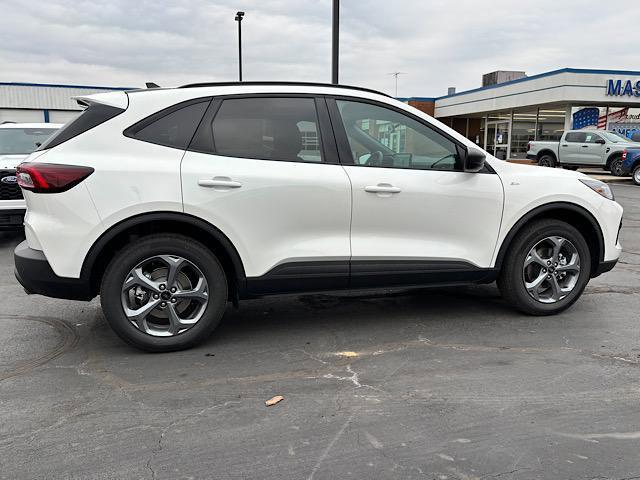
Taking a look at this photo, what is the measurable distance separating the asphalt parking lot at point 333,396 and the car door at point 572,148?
61.3 ft

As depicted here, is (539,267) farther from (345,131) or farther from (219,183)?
(219,183)

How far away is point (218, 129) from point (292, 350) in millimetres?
1670

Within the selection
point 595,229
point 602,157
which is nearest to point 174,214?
point 595,229

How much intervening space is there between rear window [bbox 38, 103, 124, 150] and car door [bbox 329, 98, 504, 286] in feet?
5.15

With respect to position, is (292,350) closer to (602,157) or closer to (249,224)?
(249,224)

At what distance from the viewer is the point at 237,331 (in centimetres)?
435

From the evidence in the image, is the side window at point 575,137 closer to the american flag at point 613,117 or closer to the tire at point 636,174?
the tire at point 636,174

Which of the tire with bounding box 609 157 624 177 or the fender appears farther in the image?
the tire with bounding box 609 157 624 177

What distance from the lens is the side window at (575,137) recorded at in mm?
21391

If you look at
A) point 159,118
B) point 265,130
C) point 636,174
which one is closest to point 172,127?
point 159,118

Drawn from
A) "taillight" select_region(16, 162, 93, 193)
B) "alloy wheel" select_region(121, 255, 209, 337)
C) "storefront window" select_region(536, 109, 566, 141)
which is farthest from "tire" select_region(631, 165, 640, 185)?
"taillight" select_region(16, 162, 93, 193)

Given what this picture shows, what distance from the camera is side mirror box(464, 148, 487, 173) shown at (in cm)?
411

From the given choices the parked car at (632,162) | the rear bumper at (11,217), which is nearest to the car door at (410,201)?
the rear bumper at (11,217)

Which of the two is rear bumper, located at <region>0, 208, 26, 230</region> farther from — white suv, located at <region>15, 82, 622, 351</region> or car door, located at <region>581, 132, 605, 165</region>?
car door, located at <region>581, 132, 605, 165</region>
